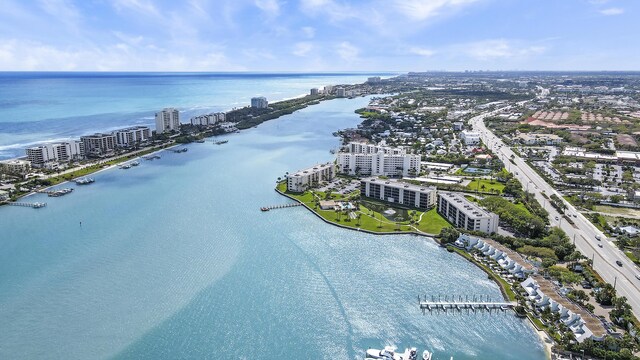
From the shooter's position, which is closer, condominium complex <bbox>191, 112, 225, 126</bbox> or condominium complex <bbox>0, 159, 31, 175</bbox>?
condominium complex <bbox>0, 159, 31, 175</bbox>

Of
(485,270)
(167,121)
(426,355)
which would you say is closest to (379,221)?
(485,270)

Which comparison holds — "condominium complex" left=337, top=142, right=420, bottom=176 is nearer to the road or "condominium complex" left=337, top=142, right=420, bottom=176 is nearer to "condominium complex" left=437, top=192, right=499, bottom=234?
the road

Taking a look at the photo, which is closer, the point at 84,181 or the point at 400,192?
the point at 400,192

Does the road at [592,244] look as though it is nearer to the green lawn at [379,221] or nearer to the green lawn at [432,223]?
the green lawn at [432,223]

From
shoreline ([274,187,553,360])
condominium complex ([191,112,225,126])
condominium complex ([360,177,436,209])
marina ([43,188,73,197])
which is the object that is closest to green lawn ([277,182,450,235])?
shoreline ([274,187,553,360])

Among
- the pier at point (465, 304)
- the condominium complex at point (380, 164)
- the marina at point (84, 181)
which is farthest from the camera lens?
the condominium complex at point (380, 164)

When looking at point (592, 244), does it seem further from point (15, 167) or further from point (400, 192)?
point (15, 167)

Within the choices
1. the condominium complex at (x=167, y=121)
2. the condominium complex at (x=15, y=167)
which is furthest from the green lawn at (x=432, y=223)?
the condominium complex at (x=167, y=121)
